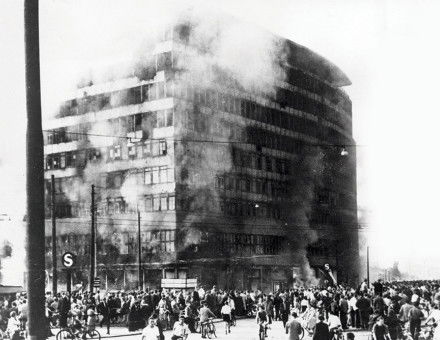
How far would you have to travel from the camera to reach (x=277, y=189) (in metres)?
75.4

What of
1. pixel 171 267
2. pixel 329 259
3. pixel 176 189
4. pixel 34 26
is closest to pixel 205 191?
pixel 176 189

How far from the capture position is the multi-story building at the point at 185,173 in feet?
202

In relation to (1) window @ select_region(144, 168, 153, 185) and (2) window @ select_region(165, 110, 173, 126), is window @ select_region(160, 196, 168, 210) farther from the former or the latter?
(2) window @ select_region(165, 110, 173, 126)

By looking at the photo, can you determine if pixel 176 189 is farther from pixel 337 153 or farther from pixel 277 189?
pixel 337 153

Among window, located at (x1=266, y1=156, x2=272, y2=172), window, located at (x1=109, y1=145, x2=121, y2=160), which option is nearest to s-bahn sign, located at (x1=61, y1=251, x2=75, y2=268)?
window, located at (x1=109, y1=145, x2=121, y2=160)

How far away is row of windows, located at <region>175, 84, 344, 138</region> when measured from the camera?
63.2 meters

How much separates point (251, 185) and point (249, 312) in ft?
112

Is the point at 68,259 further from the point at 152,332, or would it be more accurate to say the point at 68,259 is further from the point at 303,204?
the point at 303,204

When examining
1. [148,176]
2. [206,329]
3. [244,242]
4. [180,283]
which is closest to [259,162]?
[244,242]

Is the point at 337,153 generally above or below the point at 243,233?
above

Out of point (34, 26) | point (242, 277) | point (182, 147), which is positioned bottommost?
point (242, 277)

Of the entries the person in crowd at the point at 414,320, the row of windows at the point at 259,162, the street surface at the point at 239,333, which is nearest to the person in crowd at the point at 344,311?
the street surface at the point at 239,333

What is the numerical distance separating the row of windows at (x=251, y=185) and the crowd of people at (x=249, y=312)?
28884 mm

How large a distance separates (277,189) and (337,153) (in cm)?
1485
